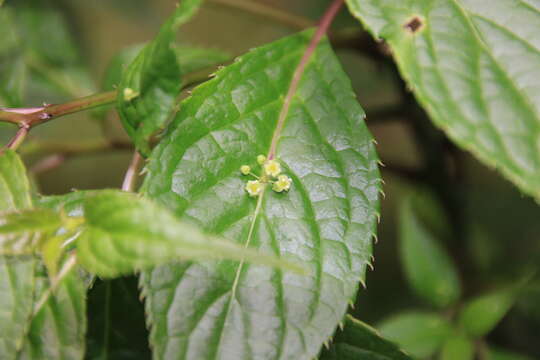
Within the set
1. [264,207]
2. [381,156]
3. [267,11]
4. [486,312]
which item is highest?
[267,11]

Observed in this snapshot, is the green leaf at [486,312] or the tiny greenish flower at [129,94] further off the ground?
the tiny greenish flower at [129,94]

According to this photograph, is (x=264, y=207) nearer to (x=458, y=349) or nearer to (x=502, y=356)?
(x=458, y=349)

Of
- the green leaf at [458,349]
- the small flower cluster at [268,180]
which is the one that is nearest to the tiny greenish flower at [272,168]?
the small flower cluster at [268,180]

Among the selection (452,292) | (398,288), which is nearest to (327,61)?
(452,292)

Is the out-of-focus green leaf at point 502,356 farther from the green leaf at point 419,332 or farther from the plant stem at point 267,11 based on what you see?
the plant stem at point 267,11

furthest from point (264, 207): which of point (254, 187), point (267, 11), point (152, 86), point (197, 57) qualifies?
point (267, 11)

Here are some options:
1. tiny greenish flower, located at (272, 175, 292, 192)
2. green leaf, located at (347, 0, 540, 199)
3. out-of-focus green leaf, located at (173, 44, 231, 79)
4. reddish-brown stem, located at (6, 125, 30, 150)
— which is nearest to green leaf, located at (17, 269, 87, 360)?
reddish-brown stem, located at (6, 125, 30, 150)

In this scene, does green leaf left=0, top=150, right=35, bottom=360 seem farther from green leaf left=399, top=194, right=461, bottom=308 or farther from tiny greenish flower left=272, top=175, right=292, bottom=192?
green leaf left=399, top=194, right=461, bottom=308
